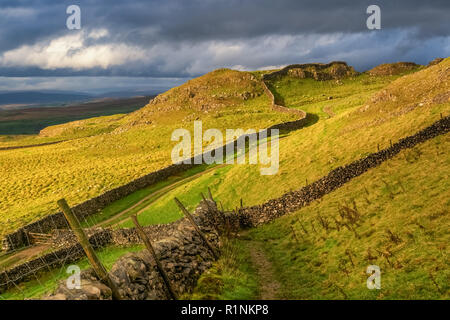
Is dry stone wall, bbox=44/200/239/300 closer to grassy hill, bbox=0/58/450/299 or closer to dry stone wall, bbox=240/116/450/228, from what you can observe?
grassy hill, bbox=0/58/450/299

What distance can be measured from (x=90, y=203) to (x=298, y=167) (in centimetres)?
2352

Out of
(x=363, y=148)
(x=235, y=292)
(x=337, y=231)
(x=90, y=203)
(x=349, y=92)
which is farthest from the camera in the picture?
(x=349, y=92)

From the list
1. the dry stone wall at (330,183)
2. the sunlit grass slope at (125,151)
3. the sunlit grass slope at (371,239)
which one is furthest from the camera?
the sunlit grass slope at (125,151)

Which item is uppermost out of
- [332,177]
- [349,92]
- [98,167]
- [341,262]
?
[349,92]

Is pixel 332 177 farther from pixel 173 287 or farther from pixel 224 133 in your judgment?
pixel 224 133

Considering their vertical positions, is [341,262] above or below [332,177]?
below

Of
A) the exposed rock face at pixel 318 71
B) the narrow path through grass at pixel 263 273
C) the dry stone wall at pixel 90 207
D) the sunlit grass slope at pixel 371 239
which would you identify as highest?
the exposed rock face at pixel 318 71

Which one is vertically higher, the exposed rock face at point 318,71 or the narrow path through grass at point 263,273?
the exposed rock face at point 318,71

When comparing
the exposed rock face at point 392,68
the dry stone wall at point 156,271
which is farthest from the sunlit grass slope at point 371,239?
the exposed rock face at point 392,68

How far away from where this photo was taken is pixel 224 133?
77.4 meters

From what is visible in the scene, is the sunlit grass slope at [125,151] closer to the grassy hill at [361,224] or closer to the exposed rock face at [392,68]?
the grassy hill at [361,224]

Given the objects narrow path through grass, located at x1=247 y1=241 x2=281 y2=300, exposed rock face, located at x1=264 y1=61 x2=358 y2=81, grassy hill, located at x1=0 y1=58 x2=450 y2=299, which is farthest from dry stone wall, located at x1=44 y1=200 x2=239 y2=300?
exposed rock face, located at x1=264 y1=61 x2=358 y2=81

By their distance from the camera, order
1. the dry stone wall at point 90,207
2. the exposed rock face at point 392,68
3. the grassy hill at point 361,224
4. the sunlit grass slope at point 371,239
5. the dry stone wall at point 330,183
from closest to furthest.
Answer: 1. the sunlit grass slope at point 371,239
2. the grassy hill at point 361,224
3. the dry stone wall at point 330,183
4. the dry stone wall at point 90,207
5. the exposed rock face at point 392,68

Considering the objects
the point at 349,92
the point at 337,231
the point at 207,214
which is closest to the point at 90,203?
the point at 207,214
